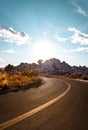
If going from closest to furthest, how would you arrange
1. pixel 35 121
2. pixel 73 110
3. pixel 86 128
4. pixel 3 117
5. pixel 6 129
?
pixel 6 129 < pixel 86 128 < pixel 35 121 < pixel 3 117 < pixel 73 110

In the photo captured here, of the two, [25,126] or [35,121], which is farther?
[35,121]

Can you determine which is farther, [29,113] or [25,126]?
[29,113]

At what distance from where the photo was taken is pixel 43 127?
7.24m

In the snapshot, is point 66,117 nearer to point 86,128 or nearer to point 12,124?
point 86,128

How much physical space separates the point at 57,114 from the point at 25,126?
240 cm

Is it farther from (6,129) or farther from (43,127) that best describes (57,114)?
(6,129)

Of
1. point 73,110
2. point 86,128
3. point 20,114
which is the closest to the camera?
point 86,128

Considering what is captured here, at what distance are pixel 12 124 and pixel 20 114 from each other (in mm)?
1690

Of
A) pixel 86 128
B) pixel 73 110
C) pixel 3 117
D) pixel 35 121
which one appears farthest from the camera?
pixel 73 110

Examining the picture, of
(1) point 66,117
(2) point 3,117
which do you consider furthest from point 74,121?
(2) point 3,117

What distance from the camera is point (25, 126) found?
7305 millimetres

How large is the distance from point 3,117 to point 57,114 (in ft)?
7.08

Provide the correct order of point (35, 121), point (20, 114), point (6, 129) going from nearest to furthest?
point (6, 129)
point (35, 121)
point (20, 114)

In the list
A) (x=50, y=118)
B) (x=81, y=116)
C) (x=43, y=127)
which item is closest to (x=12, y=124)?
(x=43, y=127)
